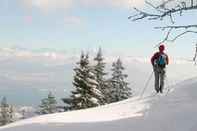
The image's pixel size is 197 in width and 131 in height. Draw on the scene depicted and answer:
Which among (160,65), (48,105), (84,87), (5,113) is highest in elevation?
(160,65)

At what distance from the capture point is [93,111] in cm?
2038

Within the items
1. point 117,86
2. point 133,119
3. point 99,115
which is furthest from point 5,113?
point 133,119

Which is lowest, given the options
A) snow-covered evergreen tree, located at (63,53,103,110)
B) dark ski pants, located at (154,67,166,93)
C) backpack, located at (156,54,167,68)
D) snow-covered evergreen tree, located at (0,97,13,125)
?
snow-covered evergreen tree, located at (0,97,13,125)

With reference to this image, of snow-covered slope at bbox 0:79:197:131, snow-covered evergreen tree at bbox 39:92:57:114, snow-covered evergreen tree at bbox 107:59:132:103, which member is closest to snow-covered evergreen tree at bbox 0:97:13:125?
snow-covered evergreen tree at bbox 39:92:57:114

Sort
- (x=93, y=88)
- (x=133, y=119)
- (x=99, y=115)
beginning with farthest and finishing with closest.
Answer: (x=93, y=88) → (x=99, y=115) → (x=133, y=119)

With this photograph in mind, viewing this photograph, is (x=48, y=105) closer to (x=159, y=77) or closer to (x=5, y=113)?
(x=5, y=113)

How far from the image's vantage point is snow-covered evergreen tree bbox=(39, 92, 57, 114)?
8138cm

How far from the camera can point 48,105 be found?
3263 inches

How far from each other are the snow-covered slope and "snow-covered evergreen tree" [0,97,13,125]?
71.7 metres

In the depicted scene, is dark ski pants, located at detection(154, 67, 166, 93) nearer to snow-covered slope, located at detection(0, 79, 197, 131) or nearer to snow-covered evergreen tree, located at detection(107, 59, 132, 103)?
snow-covered slope, located at detection(0, 79, 197, 131)

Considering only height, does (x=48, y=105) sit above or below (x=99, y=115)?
below

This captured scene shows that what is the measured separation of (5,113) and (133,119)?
258ft

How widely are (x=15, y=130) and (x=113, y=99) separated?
39914 millimetres

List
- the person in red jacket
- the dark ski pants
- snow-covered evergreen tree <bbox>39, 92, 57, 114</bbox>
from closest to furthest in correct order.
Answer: the person in red jacket → the dark ski pants → snow-covered evergreen tree <bbox>39, 92, 57, 114</bbox>
